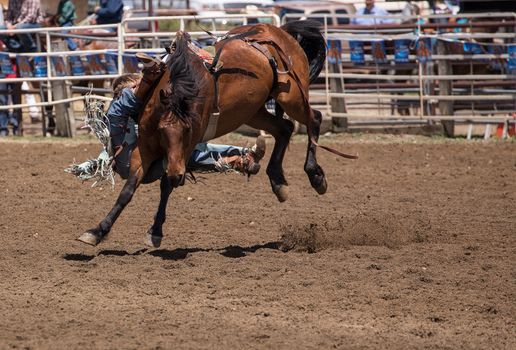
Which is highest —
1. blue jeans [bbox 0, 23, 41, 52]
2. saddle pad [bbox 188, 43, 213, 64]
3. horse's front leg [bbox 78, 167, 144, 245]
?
saddle pad [bbox 188, 43, 213, 64]

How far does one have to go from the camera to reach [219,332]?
15.8ft

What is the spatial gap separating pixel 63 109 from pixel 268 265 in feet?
26.3

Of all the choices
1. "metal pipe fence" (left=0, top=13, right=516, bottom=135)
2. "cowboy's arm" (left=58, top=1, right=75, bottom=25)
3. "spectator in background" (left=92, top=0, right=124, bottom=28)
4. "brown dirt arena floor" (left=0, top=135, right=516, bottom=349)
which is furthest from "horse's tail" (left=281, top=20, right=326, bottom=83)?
"cowboy's arm" (left=58, top=1, right=75, bottom=25)

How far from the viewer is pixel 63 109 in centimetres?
1359

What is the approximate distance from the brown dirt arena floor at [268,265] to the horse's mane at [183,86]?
3.47 feet

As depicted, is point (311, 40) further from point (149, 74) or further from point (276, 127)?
point (149, 74)

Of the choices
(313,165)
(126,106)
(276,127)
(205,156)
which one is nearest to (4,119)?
(276,127)

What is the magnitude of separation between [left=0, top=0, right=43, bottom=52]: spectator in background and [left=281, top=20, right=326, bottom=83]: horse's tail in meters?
6.66

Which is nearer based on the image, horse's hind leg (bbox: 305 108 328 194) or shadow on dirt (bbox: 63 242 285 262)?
shadow on dirt (bbox: 63 242 285 262)

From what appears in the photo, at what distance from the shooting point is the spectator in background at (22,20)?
45.5ft

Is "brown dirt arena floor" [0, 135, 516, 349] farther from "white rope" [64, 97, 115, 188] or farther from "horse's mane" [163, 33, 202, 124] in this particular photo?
"horse's mane" [163, 33, 202, 124]

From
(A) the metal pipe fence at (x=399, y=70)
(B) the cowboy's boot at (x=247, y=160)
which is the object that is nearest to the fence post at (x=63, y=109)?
(A) the metal pipe fence at (x=399, y=70)

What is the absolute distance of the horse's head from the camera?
618 cm

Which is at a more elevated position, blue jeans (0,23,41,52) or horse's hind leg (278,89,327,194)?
blue jeans (0,23,41,52)
